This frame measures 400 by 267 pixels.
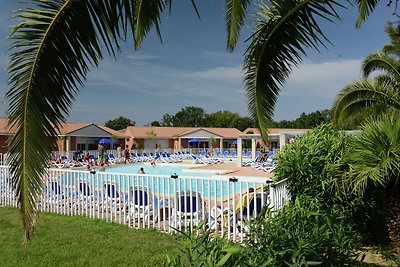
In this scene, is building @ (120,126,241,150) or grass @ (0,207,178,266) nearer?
grass @ (0,207,178,266)

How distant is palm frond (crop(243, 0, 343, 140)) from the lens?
3430 millimetres

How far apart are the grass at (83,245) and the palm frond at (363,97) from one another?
6782 mm

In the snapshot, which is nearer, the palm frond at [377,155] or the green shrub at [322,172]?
the palm frond at [377,155]

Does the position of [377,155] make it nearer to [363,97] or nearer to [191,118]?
[363,97]

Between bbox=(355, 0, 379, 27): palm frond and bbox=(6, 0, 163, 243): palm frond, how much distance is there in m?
3.49

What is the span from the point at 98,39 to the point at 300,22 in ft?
6.88

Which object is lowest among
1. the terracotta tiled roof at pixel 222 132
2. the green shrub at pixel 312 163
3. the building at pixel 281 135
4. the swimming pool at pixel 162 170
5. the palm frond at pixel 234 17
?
the swimming pool at pixel 162 170

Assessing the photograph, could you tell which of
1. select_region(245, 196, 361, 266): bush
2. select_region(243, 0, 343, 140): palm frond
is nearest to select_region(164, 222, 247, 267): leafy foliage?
select_region(245, 196, 361, 266): bush

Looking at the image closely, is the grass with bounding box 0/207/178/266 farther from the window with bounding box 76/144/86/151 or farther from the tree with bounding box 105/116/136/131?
the tree with bounding box 105/116/136/131

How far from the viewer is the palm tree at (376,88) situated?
390 inches

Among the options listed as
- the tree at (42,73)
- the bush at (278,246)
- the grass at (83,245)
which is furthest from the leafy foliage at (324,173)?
the tree at (42,73)

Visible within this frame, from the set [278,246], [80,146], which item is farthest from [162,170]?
[278,246]

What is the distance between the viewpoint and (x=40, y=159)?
2312 millimetres

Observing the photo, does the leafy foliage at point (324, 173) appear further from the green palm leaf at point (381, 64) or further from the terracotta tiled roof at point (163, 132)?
the terracotta tiled roof at point (163, 132)
